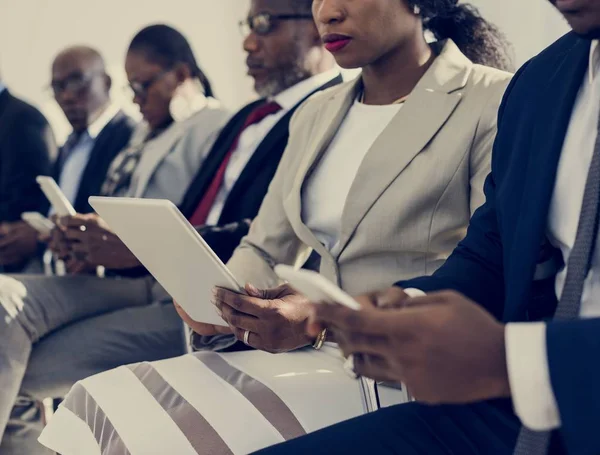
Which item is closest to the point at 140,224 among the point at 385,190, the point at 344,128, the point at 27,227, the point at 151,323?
the point at 385,190

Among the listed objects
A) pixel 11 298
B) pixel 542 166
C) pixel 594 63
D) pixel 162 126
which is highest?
pixel 594 63

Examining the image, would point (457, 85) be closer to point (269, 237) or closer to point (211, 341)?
point (269, 237)

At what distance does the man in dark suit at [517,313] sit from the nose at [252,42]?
1391mm

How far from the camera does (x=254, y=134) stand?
8.35 ft

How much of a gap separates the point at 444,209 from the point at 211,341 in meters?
0.58

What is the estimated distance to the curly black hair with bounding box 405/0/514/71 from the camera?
186 centimetres

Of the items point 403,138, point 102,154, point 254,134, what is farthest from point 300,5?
point 102,154

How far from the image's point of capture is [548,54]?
1.28 metres

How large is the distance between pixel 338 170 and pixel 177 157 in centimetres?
125

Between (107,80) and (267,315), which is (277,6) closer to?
(267,315)

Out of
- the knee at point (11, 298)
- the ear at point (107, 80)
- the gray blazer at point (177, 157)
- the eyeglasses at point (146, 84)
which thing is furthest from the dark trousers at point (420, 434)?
the ear at point (107, 80)

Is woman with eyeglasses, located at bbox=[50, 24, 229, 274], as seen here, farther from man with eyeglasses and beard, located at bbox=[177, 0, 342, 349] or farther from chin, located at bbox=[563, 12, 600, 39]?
chin, located at bbox=[563, 12, 600, 39]

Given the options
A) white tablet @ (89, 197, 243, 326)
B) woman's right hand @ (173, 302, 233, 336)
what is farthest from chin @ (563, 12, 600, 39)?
woman's right hand @ (173, 302, 233, 336)

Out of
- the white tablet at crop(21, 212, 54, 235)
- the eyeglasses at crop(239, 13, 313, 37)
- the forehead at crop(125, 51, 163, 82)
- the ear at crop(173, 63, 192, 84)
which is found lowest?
the white tablet at crop(21, 212, 54, 235)
